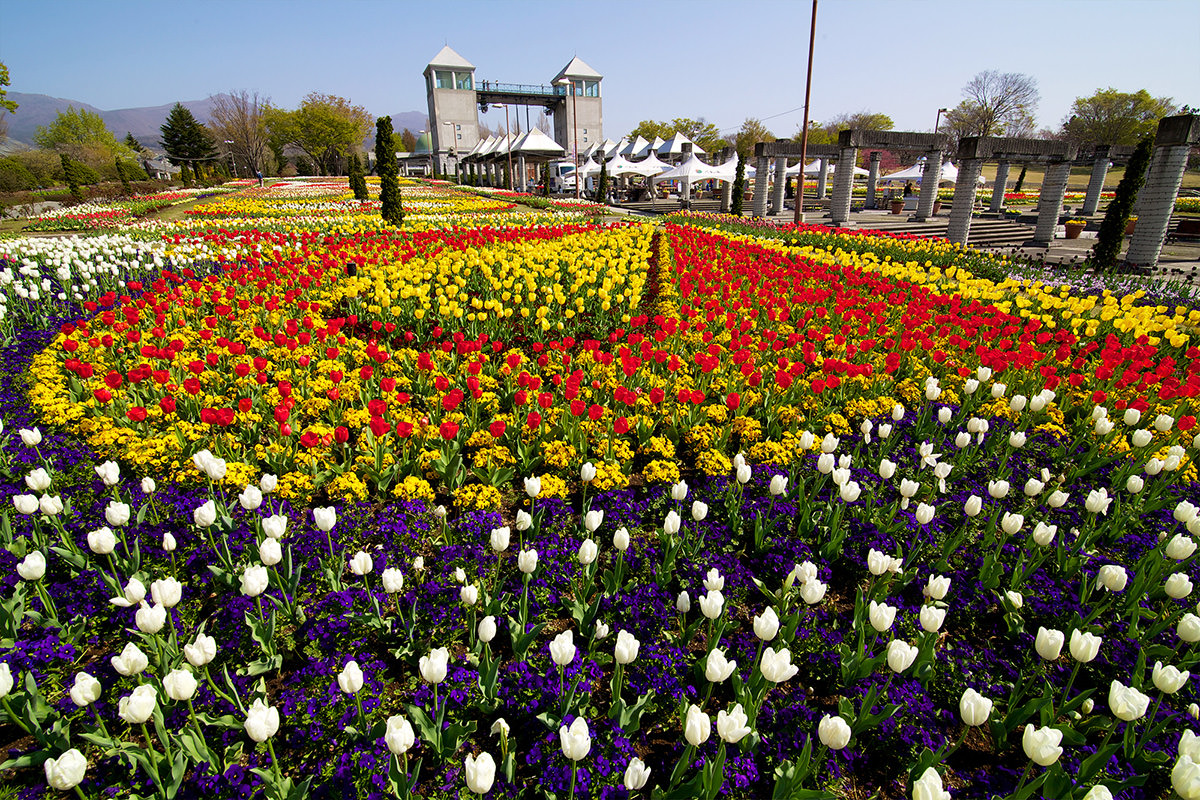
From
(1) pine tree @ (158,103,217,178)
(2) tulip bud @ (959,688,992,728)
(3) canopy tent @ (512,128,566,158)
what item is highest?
(1) pine tree @ (158,103,217,178)

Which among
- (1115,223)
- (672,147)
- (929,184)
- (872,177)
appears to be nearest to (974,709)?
(1115,223)

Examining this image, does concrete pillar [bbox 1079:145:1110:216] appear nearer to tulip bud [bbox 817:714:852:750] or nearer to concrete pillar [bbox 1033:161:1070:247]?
concrete pillar [bbox 1033:161:1070:247]

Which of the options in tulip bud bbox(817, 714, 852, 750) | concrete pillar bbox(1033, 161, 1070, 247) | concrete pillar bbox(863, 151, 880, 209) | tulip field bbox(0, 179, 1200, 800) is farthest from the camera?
concrete pillar bbox(863, 151, 880, 209)

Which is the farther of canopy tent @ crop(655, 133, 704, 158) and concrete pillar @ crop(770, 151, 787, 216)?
canopy tent @ crop(655, 133, 704, 158)

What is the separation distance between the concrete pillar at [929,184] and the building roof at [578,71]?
6385 cm

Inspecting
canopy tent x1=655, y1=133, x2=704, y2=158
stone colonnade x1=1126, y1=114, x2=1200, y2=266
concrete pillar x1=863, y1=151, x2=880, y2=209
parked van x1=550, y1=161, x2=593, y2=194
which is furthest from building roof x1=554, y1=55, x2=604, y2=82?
stone colonnade x1=1126, y1=114, x2=1200, y2=266

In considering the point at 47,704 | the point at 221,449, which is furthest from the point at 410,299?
the point at 47,704

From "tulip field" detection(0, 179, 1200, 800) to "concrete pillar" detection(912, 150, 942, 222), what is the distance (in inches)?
967

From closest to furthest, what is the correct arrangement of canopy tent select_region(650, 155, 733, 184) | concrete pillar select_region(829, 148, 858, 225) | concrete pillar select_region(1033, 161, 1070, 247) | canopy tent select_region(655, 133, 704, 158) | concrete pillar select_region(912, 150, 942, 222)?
1. concrete pillar select_region(1033, 161, 1070, 247)
2. concrete pillar select_region(829, 148, 858, 225)
3. concrete pillar select_region(912, 150, 942, 222)
4. canopy tent select_region(650, 155, 733, 184)
5. canopy tent select_region(655, 133, 704, 158)

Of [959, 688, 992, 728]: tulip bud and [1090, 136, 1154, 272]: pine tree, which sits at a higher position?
[1090, 136, 1154, 272]: pine tree

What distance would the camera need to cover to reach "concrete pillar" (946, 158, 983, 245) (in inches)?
732

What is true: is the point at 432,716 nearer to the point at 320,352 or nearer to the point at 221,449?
the point at 221,449

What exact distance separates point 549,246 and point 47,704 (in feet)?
32.7

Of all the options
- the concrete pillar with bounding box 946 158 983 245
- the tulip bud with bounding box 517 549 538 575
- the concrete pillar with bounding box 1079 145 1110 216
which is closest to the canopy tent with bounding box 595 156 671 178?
the concrete pillar with bounding box 946 158 983 245
